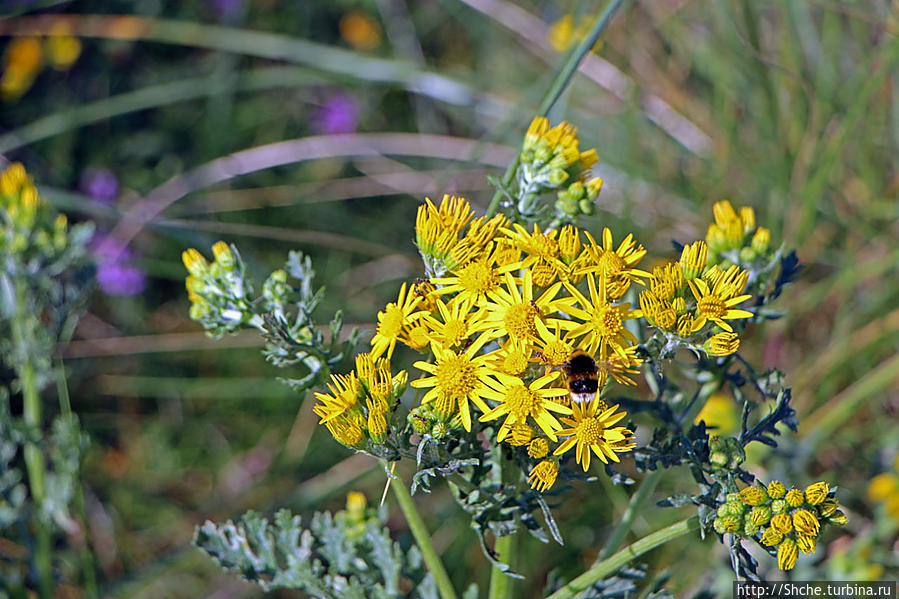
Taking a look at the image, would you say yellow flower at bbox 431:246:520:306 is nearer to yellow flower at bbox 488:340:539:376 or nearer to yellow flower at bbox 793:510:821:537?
yellow flower at bbox 488:340:539:376

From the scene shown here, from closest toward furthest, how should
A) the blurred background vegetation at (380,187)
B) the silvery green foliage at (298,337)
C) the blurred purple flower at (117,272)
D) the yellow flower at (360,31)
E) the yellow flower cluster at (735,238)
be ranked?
the silvery green foliage at (298,337) < the yellow flower cluster at (735,238) < the blurred background vegetation at (380,187) < the blurred purple flower at (117,272) < the yellow flower at (360,31)

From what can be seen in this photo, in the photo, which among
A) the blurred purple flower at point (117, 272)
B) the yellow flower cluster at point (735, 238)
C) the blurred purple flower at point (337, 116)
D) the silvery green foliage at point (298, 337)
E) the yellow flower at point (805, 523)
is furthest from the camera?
the blurred purple flower at point (337, 116)

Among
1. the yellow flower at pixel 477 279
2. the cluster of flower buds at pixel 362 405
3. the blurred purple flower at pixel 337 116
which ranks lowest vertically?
the cluster of flower buds at pixel 362 405

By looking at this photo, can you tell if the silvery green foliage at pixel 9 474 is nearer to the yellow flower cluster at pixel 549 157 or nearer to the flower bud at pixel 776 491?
the yellow flower cluster at pixel 549 157

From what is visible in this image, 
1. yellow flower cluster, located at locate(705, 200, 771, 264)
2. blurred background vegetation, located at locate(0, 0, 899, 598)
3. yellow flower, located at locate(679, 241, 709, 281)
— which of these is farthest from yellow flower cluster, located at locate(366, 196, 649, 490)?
blurred background vegetation, located at locate(0, 0, 899, 598)

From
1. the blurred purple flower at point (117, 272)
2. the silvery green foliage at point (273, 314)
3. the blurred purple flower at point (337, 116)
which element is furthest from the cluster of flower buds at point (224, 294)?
the blurred purple flower at point (337, 116)

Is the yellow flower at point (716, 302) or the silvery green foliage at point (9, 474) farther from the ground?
the yellow flower at point (716, 302)
